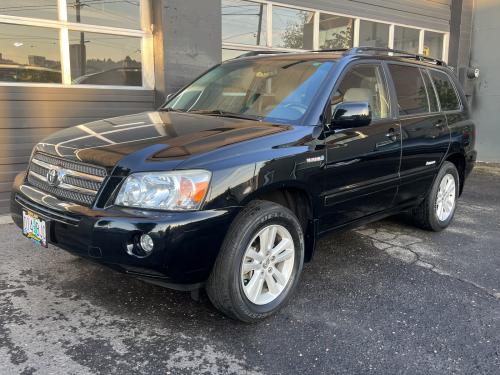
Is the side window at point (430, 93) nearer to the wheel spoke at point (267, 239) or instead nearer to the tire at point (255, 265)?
the tire at point (255, 265)

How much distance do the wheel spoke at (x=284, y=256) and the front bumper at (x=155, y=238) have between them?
58cm

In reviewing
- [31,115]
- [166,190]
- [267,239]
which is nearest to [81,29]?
[31,115]

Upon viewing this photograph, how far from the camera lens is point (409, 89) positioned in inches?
185

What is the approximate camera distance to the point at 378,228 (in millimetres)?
5605

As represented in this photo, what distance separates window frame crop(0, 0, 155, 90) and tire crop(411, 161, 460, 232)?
13.6 ft

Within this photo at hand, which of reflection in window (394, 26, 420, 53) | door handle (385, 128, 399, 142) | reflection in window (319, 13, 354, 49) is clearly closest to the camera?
door handle (385, 128, 399, 142)

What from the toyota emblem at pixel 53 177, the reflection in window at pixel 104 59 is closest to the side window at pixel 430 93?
the toyota emblem at pixel 53 177

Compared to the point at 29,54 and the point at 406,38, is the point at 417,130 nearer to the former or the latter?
the point at 29,54

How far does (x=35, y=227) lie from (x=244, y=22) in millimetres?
6072

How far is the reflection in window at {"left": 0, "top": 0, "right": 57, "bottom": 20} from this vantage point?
19.3 ft

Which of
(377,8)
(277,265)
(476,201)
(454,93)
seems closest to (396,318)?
(277,265)

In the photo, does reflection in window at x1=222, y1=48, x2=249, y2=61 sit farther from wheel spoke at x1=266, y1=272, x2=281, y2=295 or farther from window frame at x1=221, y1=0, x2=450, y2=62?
wheel spoke at x1=266, y1=272, x2=281, y2=295

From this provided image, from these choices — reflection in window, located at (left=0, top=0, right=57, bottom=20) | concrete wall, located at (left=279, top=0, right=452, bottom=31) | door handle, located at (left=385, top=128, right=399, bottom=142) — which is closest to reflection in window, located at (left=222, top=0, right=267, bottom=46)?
concrete wall, located at (left=279, top=0, right=452, bottom=31)

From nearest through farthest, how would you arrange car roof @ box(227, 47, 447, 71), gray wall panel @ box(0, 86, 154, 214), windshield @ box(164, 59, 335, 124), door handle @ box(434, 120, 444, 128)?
windshield @ box(164, 59, 335, 124), car roof @ box(227, 47, 447, 71), door handle @ box(434, 120, 444, 128), gray wall panel @ box(0, 86, 154, 214)
